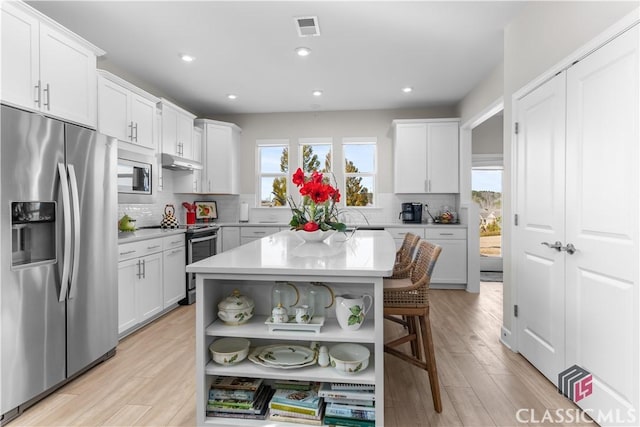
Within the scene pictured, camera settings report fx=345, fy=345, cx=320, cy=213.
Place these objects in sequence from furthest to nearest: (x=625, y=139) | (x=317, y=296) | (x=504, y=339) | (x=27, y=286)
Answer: (x=504, y=339) < (x=27, y=286) < (x=317, y=296) < (x=625, y=139)

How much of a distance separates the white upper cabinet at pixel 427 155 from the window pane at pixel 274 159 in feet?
6.10

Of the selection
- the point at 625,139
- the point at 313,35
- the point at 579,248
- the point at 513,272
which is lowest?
the point at 513,272

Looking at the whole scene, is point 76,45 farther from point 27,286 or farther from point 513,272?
point 513,272

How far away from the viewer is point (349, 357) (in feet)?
5.71

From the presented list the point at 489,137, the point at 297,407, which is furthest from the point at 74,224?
the point at 489,137

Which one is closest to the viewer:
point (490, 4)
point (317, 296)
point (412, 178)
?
point (317, 296)

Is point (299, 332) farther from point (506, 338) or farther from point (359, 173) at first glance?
point (359, 173)

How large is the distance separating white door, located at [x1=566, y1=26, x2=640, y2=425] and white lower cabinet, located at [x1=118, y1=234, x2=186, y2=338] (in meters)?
3.41

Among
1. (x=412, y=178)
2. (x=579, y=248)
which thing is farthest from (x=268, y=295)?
(x=412, y=178)

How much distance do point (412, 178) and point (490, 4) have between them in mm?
2862

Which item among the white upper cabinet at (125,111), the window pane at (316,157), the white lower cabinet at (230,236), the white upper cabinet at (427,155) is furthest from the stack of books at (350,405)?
the window pane at (316,157)

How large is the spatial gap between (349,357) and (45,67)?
2.72 meters

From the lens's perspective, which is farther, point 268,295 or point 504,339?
point 504,339

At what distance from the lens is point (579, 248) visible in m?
2.03
